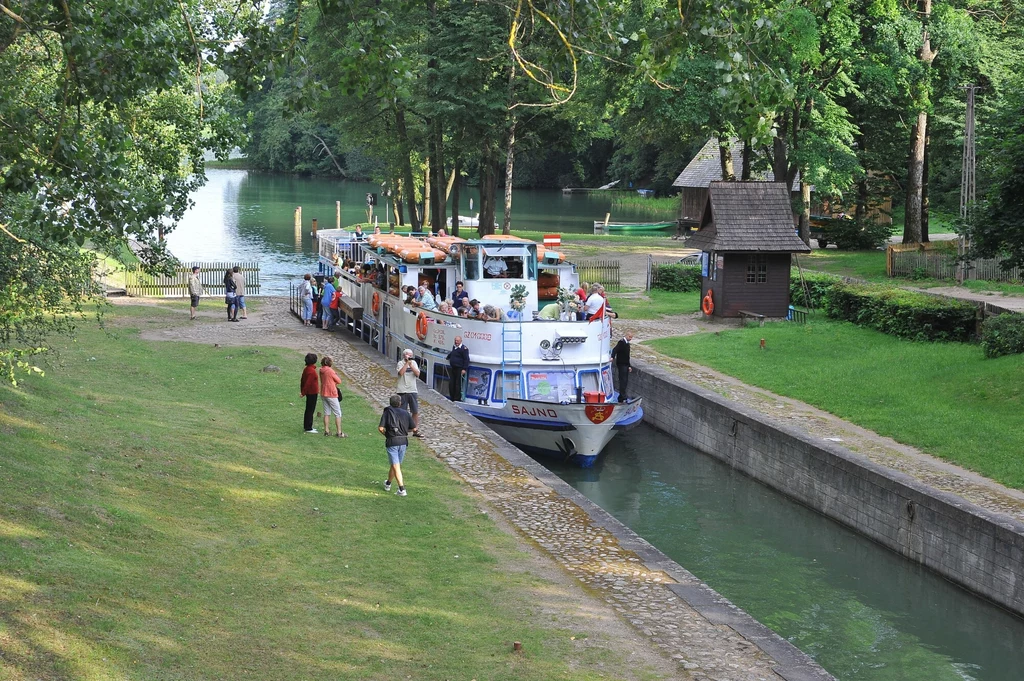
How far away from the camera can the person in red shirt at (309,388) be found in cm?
2066

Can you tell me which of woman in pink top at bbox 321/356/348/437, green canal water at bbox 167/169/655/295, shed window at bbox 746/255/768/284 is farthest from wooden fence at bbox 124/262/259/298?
woman in pink top at bbox 321/356/348/437

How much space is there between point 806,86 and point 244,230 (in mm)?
46042

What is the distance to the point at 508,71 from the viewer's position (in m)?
45.7

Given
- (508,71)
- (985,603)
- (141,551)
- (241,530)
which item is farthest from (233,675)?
(508,71)

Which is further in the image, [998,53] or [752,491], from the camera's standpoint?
[998,53]

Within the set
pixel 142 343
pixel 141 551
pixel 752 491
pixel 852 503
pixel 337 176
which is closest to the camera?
pixel 141 551

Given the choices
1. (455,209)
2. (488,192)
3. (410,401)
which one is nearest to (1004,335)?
(410,401)

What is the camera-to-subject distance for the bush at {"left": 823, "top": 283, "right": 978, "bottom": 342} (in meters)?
29.0

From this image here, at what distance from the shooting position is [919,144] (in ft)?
158

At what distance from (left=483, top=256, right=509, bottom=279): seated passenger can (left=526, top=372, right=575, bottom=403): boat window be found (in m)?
4.26

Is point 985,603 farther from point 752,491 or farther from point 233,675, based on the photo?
point 233,675

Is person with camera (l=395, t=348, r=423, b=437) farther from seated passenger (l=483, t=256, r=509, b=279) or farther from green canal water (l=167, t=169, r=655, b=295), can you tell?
green canal water (l=167, t=169, r=655, b=295)

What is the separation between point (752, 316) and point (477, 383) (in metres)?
12.6

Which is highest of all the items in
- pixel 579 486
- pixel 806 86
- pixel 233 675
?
pixel 806 86
